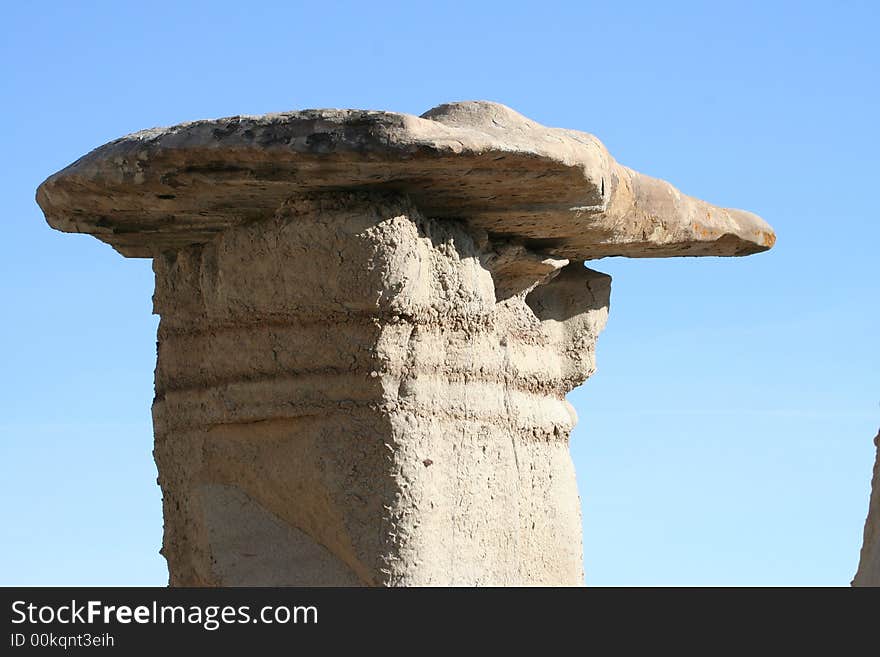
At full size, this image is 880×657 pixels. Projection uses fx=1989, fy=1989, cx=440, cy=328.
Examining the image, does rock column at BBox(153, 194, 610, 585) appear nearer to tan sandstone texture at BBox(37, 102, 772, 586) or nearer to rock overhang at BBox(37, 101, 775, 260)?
tan sandstone texture at BBox(37, 102, 772, 586)

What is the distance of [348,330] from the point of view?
23.7 ft

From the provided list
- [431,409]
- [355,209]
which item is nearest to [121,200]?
[355,209]

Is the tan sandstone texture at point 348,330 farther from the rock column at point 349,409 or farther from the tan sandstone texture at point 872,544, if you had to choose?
the tan sandstone texture at point 872,544

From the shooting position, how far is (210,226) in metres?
7.61

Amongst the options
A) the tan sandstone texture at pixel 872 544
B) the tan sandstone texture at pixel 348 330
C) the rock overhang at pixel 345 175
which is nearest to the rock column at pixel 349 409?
the tan sandstone texture at pixel 348 330

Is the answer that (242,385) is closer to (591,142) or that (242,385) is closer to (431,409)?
(431,409)

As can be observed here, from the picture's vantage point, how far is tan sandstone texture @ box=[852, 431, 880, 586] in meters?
5.85

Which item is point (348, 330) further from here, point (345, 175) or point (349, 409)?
point (345, 175)

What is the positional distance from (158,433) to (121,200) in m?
1.10

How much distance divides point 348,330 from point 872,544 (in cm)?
216

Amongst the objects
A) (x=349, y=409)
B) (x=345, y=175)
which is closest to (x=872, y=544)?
(x=349, y=409)

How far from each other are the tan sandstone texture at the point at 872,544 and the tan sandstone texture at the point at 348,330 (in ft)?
5.72

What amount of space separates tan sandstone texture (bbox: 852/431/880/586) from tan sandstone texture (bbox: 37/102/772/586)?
1.74 metres

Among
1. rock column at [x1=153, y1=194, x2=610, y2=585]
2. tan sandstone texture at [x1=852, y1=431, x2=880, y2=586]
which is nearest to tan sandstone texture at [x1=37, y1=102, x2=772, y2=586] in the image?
rock column at [x1=153, y1=194, x2=610, y2=585]
